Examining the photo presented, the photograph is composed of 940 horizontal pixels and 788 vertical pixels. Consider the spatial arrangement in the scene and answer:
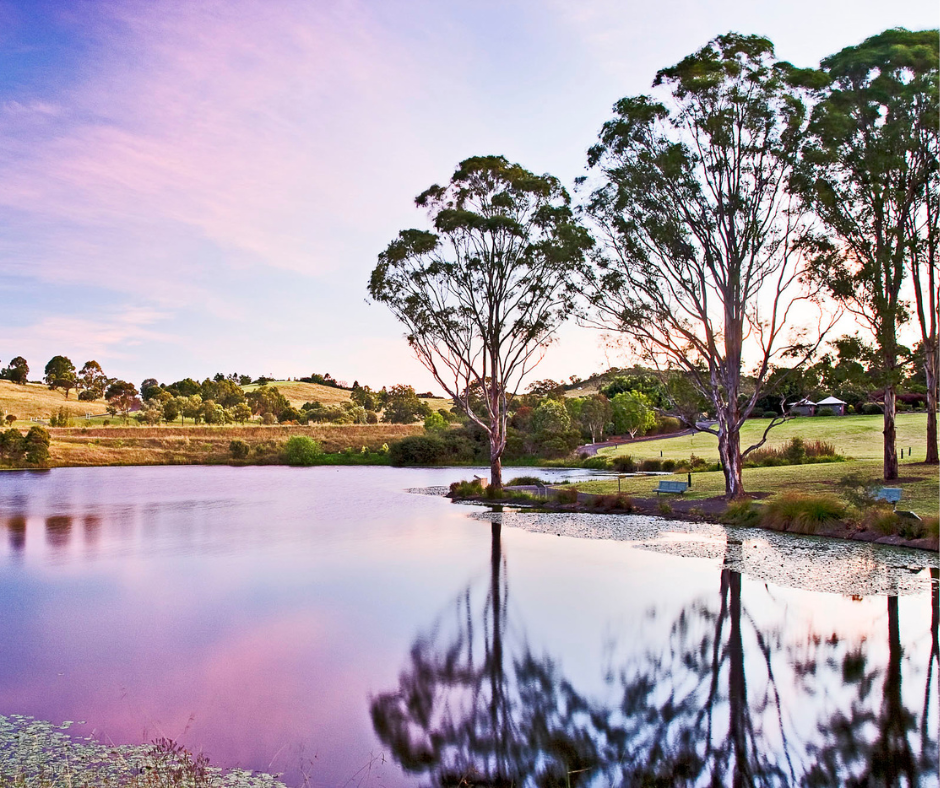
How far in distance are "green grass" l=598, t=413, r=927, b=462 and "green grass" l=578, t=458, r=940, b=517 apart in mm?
7027

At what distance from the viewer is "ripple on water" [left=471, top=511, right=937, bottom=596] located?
1327cm

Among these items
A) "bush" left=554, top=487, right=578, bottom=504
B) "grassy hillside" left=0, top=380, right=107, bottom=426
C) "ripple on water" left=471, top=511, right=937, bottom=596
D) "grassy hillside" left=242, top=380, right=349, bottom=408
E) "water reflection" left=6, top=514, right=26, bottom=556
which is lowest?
"water reflection" left=6, top=514, right=26, bottom=556

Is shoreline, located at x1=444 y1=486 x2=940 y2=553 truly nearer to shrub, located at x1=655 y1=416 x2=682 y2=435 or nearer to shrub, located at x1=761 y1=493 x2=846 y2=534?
shrub, located at x1=761 y1=493 x2=846 y2=534

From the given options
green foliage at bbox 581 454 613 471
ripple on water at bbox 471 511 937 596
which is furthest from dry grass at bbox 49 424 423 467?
ripple on water at bbox 471 511 937 596

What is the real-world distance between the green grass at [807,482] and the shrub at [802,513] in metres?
1.96

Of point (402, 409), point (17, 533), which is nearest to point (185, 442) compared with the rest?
point (402, 409)

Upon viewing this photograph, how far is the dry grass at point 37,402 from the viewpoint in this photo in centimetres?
9262

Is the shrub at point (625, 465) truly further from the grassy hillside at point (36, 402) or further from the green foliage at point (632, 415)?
the grassy hillside at point (36, 402)

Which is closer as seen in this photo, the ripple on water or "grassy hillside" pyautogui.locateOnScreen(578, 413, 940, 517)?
the ripple on water

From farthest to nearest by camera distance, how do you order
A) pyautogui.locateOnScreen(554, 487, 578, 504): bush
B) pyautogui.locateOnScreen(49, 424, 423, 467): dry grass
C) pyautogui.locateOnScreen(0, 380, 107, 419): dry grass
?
pyautogui.locateOnScreen(0, 380, 107, 419): dry grass → pyautogui.locateOnScreen(49, 424, 423, 467): dry grass → pyautogui.locateOnScreen(554, 487, 578, 504): bush

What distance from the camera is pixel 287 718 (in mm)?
7855

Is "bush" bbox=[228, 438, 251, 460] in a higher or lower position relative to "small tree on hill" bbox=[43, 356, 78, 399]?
A: lower

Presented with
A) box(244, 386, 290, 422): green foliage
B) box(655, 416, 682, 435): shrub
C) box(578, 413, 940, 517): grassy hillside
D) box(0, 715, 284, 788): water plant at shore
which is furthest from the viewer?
box(244, 386, 290, 422): green foliage

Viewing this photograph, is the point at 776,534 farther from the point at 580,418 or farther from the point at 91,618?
the point at 580,418
